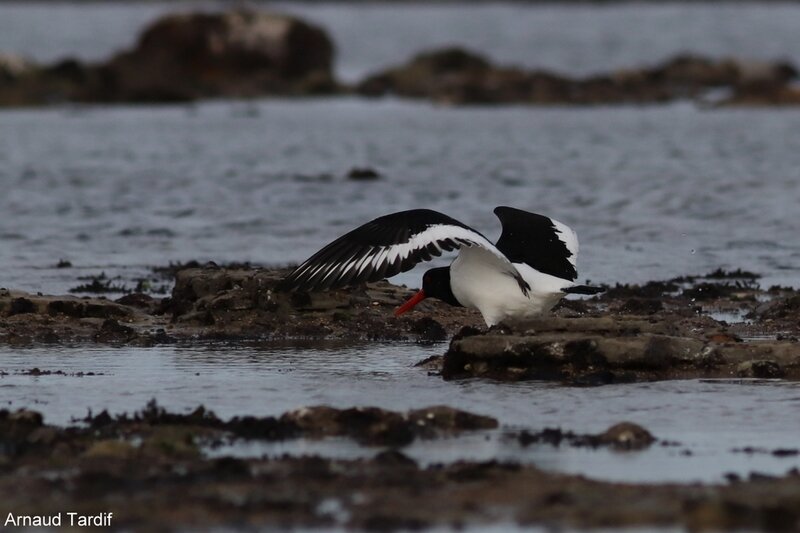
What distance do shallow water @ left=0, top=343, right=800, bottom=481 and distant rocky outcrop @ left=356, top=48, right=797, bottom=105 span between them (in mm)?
31223

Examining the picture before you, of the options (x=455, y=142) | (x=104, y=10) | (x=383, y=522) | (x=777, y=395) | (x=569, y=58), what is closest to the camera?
(x=383, y=522)

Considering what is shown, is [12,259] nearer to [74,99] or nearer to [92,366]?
[92,366]

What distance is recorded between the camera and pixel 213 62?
153 ft

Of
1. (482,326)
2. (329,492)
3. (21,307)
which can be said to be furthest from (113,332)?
(329,492)

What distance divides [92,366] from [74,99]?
34.0 metres

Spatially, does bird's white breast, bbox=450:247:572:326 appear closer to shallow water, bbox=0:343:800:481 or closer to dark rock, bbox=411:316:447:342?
shallow water, bbox=0:343:800:481

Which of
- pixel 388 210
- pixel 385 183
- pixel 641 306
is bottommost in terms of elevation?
pixel 641 306

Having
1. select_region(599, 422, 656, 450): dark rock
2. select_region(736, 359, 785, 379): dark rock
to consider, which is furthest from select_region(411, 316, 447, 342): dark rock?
select_region(599, 422, 656, 450): dark rock

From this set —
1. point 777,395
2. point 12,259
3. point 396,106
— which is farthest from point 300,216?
point 396,106

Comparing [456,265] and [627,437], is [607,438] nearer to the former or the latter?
[627,437]

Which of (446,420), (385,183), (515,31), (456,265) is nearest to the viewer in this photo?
(446,420)

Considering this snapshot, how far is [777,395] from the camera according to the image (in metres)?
9.00

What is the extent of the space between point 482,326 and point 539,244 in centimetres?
125

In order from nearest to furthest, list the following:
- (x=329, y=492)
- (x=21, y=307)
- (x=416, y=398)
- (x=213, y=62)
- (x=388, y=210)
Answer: (x=329, y=492) < (x=416, y=398) < (x=21, y=307) < (x=388, y=210) < (x=213, y=62)
